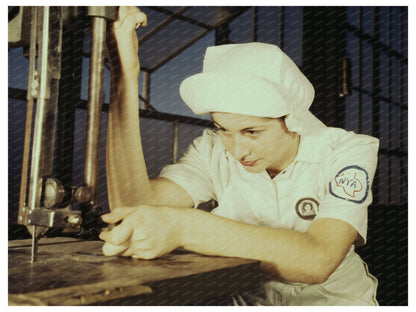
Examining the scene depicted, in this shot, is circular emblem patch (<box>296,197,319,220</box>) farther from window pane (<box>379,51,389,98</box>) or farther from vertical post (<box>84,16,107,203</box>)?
window pane (<box>379,51,389,98</box>)

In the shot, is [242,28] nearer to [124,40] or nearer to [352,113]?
[352,113]

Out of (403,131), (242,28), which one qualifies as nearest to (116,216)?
(242,28)

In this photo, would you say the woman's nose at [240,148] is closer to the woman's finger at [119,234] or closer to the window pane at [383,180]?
the woman's finger at [119,234]

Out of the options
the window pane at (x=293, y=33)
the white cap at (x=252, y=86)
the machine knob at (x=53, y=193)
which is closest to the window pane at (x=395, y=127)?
the window pane at (x=293, y=33)

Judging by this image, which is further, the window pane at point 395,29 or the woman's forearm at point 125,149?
the window pane at point 395,29

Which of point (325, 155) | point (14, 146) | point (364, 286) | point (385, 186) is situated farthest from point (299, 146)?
point (385, 186)

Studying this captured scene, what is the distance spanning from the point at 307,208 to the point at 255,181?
18 cm

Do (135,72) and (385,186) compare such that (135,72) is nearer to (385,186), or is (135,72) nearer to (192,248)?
(192,248)

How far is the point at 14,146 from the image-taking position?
97.0 inches

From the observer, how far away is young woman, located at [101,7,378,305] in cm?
79

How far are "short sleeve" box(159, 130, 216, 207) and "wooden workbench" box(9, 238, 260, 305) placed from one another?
42 centimetres

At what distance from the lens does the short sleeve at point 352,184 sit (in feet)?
3.06

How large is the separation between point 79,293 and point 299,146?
0.84 m

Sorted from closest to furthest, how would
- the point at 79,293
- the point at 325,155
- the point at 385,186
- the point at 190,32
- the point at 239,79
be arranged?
the point at 79,293 → the point at 239,79 → the point at 325,155 → the point at 190,32 → the point at 385,186
